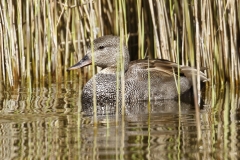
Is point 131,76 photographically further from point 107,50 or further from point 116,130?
point 116,130

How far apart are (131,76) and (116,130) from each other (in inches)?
103

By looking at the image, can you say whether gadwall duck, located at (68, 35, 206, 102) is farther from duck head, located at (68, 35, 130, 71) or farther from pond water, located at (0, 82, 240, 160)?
pond water, located at (0, 82, 240, 160)

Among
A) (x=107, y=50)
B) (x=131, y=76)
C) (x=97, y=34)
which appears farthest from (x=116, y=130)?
(x=97, y=34)

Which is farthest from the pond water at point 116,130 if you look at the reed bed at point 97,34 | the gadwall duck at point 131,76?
the reed bed at point 97,34

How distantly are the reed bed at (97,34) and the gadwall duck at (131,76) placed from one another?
10.2 inches

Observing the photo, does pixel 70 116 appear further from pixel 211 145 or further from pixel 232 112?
pixel 211 145

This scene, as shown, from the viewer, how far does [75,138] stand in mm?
5758

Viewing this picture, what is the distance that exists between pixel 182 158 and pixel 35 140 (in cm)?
138

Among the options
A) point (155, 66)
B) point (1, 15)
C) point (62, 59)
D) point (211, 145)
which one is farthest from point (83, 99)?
point (211, 145)

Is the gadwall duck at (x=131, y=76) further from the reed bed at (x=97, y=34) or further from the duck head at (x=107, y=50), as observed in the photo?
the reed bed at (x=97, y=34)

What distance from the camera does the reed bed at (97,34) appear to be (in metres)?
8.63

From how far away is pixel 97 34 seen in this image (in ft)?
32.2

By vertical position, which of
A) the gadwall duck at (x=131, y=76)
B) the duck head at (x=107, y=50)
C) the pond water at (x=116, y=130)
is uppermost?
the duck head at (x=107, y=50)

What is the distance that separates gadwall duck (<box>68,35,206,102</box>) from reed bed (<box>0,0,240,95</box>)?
0.85ft
